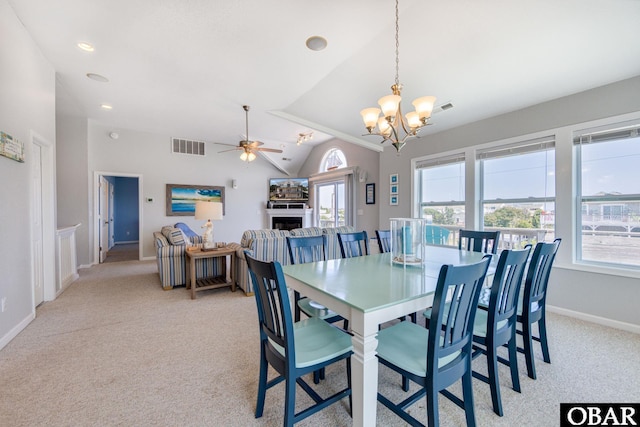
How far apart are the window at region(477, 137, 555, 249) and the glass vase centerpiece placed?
2.35 meters

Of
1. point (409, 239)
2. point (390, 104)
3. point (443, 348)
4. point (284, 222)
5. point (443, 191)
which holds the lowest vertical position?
point (443, 348)

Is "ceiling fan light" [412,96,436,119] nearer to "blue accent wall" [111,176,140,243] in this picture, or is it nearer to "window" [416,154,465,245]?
"window" [416,154,465,245]

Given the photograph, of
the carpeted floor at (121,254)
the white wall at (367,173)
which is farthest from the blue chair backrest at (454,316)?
the carpeted floor at (121,254)

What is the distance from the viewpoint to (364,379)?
46.4 inches

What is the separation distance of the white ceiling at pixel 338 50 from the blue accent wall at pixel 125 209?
5.41 metres

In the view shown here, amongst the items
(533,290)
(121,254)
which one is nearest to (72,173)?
(121,254)

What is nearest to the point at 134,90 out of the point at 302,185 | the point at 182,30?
the point at 182,30

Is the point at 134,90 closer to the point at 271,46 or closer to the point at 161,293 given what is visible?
the point at 271,46

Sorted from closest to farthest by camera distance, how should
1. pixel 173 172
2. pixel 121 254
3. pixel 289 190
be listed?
1. pixel 173 172
2. pixel 121 254
3. pixel 289 190

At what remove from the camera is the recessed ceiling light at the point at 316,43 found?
2.68 meters

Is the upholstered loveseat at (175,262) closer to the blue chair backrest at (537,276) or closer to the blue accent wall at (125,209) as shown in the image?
the blue chair backrest at (537,276)

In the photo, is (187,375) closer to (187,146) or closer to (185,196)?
(185,196)

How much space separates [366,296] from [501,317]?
98 cm

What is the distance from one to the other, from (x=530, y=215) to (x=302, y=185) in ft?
17.9
